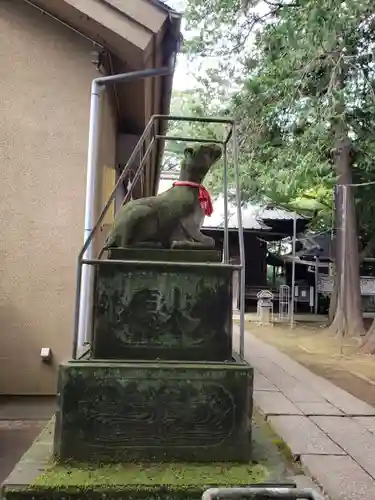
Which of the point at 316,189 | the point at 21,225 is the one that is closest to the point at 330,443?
the point at 21,225

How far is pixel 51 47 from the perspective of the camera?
5.46 metres

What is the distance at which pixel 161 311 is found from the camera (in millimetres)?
2885

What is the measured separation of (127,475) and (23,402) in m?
3.12

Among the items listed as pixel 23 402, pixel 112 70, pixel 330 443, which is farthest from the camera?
pixel 112 70

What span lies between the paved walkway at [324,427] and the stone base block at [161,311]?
159 cm

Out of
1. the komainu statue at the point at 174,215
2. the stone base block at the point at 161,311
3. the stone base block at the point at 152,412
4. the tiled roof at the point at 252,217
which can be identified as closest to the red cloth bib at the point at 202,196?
the komainu statue at the point at 174,215

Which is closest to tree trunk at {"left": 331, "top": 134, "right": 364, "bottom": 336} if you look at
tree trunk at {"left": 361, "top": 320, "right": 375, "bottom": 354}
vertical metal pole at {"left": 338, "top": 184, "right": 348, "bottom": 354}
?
vertical metal pole at {"left": 338, "top": 184, "right": 348, "bottom": 354}

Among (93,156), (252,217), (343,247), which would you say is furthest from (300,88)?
(252,217)

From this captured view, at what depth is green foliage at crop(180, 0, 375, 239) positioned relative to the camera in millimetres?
9484

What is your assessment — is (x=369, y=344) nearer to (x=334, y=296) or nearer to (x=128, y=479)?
(x=334, y=296)

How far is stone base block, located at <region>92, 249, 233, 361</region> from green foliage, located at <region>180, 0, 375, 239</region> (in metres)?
6.94

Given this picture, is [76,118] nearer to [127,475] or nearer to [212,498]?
[127,475]

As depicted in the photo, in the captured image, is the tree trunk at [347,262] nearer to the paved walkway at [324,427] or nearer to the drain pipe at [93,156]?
the paved walkway at [324,427]

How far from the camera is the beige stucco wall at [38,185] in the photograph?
17.4 ft
